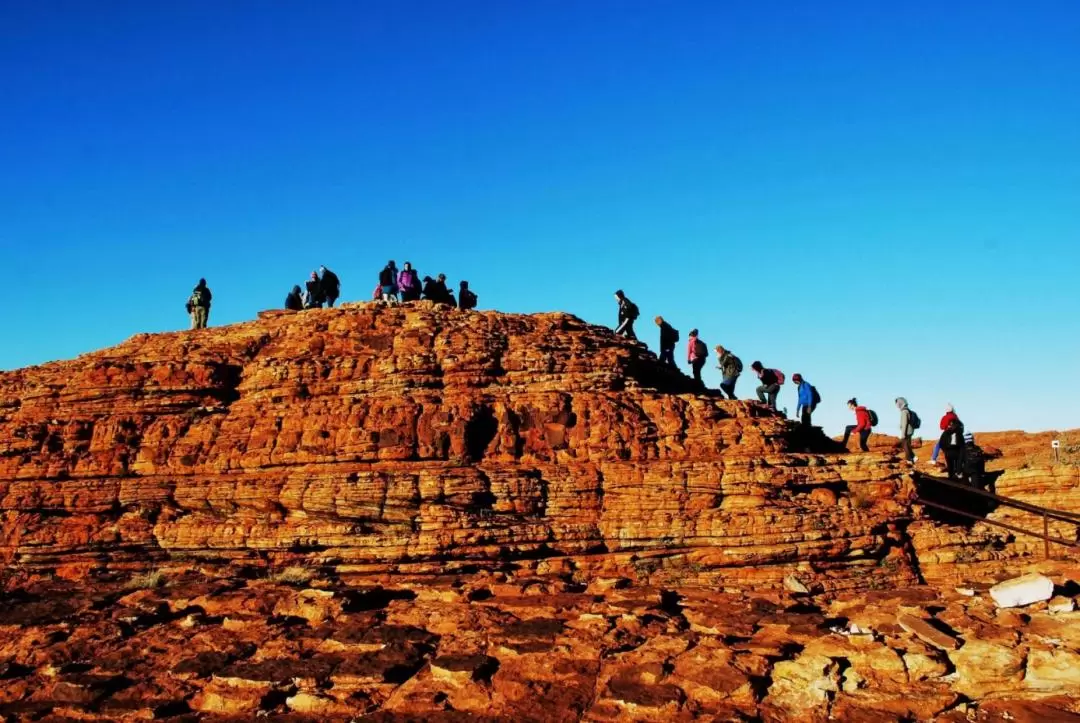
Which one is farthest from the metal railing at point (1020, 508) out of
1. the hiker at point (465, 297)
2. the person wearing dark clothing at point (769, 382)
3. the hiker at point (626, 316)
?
the hiker at point (465, 297)

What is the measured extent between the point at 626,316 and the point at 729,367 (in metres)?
4.76

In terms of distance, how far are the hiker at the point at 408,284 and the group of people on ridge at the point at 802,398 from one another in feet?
26.7

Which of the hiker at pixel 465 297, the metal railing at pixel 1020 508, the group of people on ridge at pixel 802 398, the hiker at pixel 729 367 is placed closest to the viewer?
the metal railing at pixel 1020 508

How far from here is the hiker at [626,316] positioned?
96.0 feet

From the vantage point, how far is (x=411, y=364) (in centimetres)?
2414

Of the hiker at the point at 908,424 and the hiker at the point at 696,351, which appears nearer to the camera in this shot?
the hiker at the point at 908,424

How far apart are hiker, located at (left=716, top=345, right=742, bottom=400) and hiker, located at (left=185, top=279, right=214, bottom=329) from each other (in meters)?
20.0

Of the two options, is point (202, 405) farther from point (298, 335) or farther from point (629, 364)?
point (629, 364)

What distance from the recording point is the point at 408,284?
98.2 feet

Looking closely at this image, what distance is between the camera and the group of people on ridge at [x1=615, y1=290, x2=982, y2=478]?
2178cm

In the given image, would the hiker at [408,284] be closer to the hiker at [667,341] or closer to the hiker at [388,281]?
the hiker at [388,281]

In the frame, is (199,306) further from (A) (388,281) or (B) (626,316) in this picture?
(B) (626,316)

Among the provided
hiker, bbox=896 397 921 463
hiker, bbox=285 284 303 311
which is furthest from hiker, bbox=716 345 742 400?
hiker, bbox=285 284 303 311

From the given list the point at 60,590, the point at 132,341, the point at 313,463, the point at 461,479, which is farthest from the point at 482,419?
the point at 132,341
